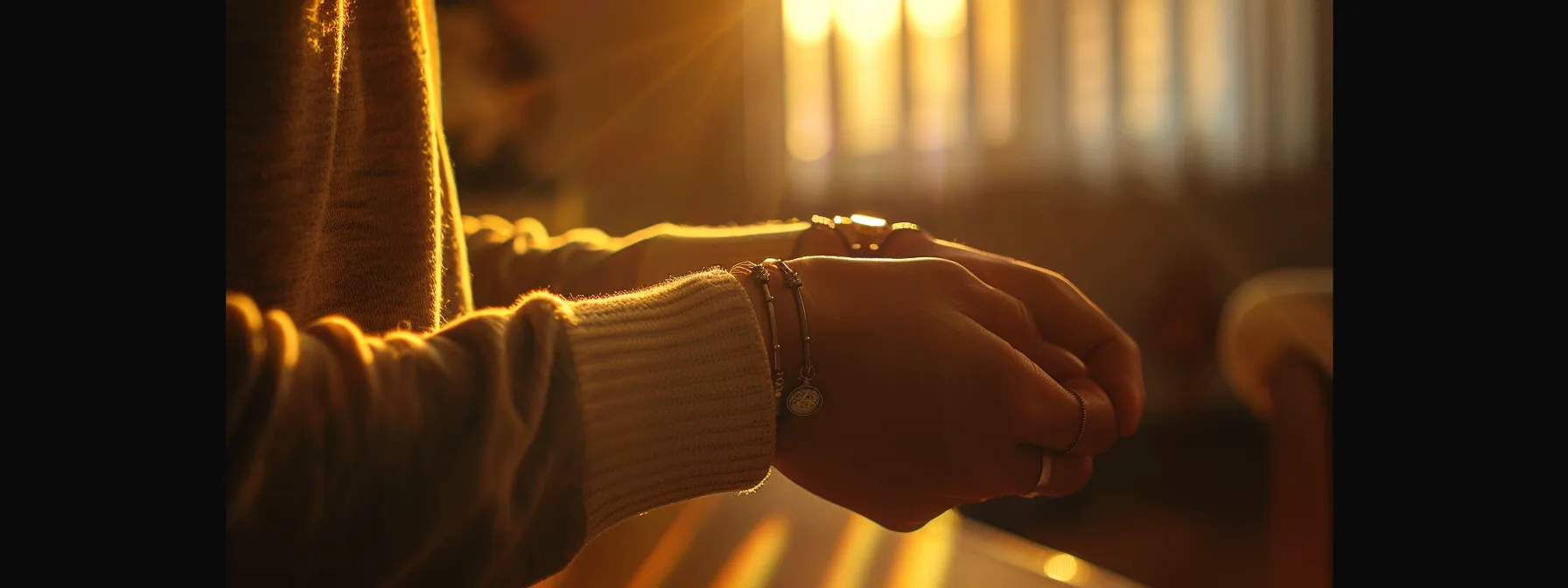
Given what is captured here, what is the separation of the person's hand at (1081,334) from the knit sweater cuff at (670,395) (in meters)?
0.26

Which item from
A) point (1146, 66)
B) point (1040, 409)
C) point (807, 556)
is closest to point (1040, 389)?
point (1040, 409)

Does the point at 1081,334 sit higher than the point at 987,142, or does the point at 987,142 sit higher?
the point at 987,142

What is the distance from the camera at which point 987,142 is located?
2.16m

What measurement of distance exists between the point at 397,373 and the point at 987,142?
2021 millimetres

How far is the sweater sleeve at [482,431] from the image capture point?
282mm

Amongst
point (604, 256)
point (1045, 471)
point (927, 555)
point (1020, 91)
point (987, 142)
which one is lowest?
point (927, 555)

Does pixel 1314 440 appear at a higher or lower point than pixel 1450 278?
lower

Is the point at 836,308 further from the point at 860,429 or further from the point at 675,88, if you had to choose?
the point at 675,88

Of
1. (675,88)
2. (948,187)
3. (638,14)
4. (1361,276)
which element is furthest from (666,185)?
(1361,276)

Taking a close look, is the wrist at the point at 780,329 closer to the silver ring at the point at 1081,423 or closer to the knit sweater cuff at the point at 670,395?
the knit sweater cuff at the point at 670,395

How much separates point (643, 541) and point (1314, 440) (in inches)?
18.9

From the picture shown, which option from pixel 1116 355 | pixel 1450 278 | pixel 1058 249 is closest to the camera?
pixel 1450 278

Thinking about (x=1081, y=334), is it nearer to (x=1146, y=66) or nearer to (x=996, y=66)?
(x=1146, y=66)

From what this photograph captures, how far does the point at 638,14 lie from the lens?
2.16 m
